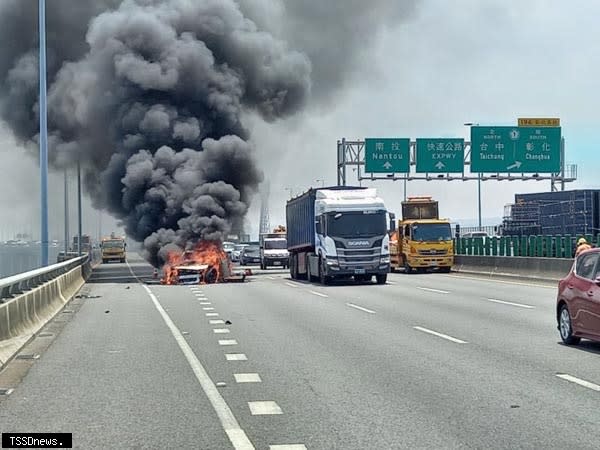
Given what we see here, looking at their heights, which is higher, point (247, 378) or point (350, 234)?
point (350, 234)

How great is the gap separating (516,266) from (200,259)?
12.4m

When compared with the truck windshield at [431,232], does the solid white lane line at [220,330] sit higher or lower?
lower

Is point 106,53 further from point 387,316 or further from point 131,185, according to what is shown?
point 387,316

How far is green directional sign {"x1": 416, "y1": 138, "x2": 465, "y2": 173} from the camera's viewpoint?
49.4 meters

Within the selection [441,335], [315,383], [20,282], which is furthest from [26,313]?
[315,383]

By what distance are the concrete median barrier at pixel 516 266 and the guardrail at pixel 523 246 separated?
0.54m

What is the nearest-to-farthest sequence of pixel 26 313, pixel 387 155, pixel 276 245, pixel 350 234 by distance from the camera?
1. pixel 26 313
2. pixel 350 234
3. pixel 387 155
4. pixel 276 245

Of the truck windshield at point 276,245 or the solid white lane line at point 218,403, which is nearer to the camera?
the solid white lane line at point 218,403

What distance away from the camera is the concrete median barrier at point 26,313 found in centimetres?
1230

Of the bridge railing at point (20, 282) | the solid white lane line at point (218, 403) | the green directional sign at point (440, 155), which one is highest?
the green directional sign at point (440, 155)

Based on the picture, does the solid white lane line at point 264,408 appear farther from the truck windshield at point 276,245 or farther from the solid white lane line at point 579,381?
the truck windshield at point 276,245

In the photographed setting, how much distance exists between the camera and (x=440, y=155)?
49.6m

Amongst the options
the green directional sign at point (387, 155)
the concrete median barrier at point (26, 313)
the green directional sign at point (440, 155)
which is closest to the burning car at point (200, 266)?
the concrete median barrier at point (26, 313)

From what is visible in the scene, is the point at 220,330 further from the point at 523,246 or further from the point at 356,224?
the point at 523,246
